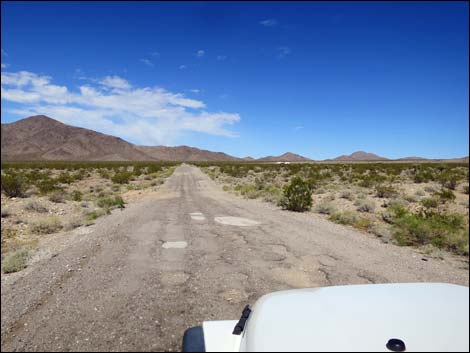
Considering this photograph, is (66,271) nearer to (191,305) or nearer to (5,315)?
(5,315)

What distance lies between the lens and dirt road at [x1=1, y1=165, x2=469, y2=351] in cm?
411

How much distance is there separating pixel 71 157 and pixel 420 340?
20610 centimetres

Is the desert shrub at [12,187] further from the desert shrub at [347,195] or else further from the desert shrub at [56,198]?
the desert shrub at [347,195]

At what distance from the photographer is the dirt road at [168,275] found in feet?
13.5

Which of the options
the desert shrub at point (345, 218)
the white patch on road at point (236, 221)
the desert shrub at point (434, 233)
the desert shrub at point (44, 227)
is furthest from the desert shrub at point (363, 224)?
the desert shrub at point (44, 227)

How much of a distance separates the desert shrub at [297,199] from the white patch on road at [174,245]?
7.64 m

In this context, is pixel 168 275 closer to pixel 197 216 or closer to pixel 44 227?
pixel 197 216

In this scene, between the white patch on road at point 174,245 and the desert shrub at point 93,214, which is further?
the desert shrub at point 93,214

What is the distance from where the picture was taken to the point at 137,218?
11.8 metres

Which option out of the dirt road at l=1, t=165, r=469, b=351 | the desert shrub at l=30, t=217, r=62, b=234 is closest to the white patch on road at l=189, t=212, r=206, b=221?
the dirt road at l=1, t=165, r=469, b=351

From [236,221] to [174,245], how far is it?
372cm

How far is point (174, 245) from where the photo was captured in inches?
316

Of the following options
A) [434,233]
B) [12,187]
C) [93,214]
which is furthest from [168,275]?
[12,187]

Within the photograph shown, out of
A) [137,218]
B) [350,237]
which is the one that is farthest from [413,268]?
[137,218]
